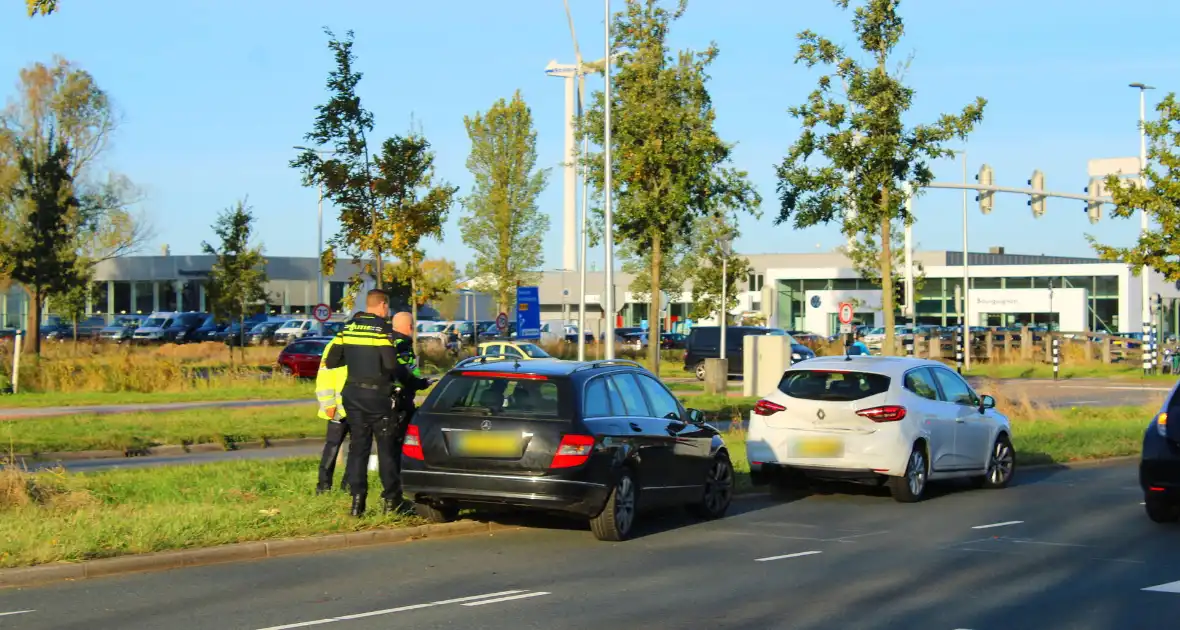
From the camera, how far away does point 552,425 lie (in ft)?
34.2

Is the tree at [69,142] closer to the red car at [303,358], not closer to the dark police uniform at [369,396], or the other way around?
the red car at [303,358]

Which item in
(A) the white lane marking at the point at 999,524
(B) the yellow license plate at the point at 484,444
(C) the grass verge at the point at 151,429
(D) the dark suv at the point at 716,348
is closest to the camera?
(B) the yellow license plate at the point at 484,444

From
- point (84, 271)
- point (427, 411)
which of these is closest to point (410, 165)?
point (427, 411)

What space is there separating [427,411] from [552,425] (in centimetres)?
110

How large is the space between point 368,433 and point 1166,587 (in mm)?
6120

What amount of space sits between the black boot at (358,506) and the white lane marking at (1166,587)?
5.90 meters

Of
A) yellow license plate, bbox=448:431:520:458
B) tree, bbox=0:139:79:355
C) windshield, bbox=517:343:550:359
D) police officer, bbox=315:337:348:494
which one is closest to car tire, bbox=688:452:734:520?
yellow license plate, bbox=448:431:520:458

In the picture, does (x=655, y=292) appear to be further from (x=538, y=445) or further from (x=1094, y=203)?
(x=538, y=445)

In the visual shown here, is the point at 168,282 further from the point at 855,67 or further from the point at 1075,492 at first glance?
the point at 1075,492

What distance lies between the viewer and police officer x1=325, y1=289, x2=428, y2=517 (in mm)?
11070

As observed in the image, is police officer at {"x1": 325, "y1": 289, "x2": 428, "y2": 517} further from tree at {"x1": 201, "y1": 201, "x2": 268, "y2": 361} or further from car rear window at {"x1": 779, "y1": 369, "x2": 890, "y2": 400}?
tree at {"x1": 201, "y1": 201, "x2": 268, "y2": 361}

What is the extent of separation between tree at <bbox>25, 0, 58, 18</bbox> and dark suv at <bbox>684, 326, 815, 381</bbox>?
33.1 metres

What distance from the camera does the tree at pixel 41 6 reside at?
12148mm

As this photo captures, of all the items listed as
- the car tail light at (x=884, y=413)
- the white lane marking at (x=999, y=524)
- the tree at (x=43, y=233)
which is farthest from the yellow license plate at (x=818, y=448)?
the tree at (x=43, y=233)
